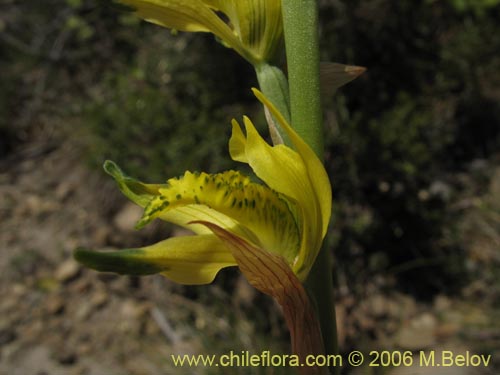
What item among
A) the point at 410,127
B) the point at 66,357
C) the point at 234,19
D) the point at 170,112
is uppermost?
the point at 170,112

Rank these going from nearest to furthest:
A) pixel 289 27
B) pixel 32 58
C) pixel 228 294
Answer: pixel 289 27 < pixel 228 294 < pixel 32 58

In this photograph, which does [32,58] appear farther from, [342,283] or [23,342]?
[342,283]

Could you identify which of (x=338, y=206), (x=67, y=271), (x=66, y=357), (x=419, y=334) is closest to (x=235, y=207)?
(x=338, y=206)

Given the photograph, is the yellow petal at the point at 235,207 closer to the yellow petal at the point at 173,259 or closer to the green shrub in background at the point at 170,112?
the yellow petal at the point at 173,259

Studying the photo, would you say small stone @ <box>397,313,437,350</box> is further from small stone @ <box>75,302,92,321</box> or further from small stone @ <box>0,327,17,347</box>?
small stone @ <box>0,327,17,347</box>

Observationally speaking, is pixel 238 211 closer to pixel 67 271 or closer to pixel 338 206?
pixel 338 206

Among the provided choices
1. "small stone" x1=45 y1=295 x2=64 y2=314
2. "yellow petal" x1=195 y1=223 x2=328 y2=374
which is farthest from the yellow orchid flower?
"small stone" x1=45 y1=295 x2=64 y2=314

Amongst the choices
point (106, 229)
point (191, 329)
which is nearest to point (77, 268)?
point (106, 229)
